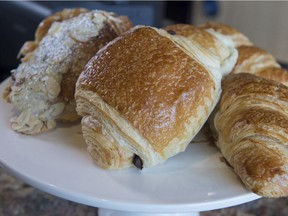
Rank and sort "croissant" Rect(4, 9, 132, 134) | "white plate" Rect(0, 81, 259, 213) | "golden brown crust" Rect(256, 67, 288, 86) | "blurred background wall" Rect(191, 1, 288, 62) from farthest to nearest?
"blurred background wall" Rect(191, 1, 288, 62)
"golden brown crust" Rect(256, 67, 288, 86)
"croissant" Rect(4, 9, 132, 134)
"white plate" Rect(0, 81, 259, 213)

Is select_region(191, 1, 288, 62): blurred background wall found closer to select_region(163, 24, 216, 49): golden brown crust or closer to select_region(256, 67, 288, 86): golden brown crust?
select_region(256, 67, 288, 86): golden brown crust

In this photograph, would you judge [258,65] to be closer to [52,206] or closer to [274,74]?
[274,74]

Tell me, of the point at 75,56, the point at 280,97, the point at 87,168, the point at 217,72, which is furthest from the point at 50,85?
the point at 280,97

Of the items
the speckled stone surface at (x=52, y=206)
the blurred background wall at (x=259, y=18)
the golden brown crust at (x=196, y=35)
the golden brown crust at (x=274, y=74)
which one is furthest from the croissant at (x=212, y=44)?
the blurred background wall at (x=259, y=18)

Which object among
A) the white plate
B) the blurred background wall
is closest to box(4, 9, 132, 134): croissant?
the white plate

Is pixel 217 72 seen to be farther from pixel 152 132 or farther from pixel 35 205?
pixel 35 205

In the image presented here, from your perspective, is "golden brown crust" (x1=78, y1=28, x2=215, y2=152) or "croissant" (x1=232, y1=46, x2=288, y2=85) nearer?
"golden brown crust" (x1=78, y1=28, x2=215, y2=152)

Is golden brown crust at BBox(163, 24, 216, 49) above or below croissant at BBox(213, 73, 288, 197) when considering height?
above
